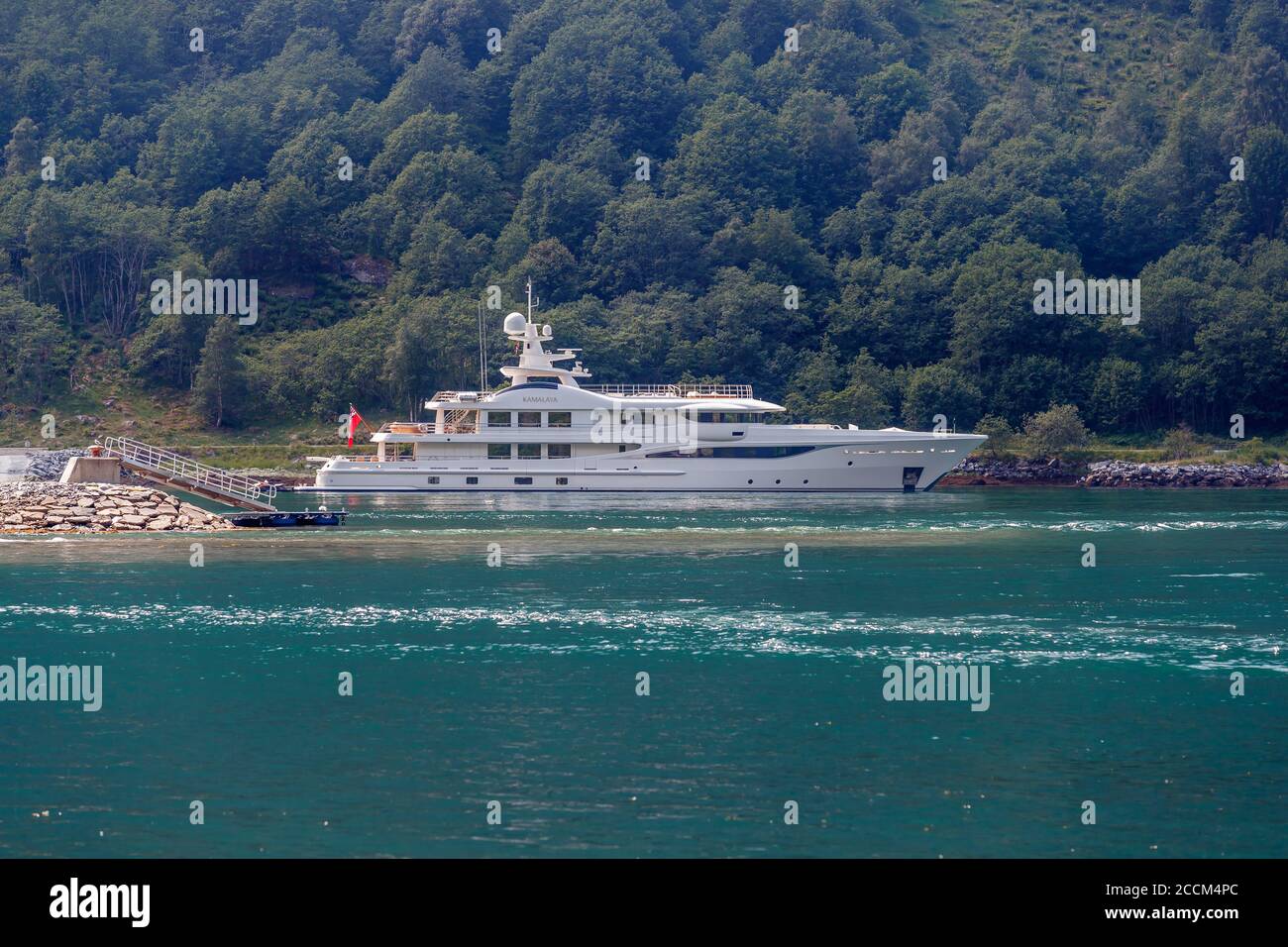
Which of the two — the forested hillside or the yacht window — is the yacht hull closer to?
the yacht window

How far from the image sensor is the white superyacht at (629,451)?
73.9 meters

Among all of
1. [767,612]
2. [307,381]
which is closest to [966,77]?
[307,381]

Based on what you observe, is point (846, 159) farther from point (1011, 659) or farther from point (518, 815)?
point (518, 815)

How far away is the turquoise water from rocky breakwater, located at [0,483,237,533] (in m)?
4.17

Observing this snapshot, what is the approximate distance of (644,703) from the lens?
26.1 meters

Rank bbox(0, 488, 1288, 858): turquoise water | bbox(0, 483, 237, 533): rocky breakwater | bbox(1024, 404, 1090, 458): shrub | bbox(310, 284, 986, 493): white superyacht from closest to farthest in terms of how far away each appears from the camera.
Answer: bbox(0, 488, 1288, 858): turquoise water → bbox(0, 483, 237, 533): rocky breakwater → bbox(310, 284, 986, 493): white superyacht → bbox(1024, 404, 1090, 458): shrub

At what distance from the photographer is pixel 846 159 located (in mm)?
127312

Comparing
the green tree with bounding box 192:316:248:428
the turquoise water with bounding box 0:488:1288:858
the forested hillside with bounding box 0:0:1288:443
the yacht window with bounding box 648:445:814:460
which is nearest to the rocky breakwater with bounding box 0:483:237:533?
the turquoise water with bounding box 0:488:1288:858

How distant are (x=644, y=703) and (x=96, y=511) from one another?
33.3 m

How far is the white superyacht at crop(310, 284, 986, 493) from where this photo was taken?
242ft

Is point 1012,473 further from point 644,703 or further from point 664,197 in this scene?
point 644,703

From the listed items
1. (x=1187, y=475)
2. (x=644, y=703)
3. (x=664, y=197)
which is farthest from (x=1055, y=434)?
(x=644, y=703)

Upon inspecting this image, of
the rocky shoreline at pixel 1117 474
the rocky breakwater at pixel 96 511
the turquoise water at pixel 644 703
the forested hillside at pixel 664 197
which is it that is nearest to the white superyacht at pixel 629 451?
the rocky shoreline at pixel 1117 474
